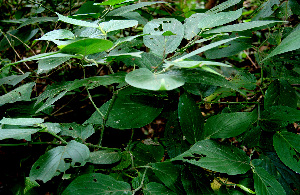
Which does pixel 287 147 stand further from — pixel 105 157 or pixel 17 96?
pixel 17 96

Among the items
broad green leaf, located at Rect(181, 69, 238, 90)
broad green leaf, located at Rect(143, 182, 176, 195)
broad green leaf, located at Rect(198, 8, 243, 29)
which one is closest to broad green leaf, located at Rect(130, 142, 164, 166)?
broad green leaf, located at Rect(143, 182, 176, 195)

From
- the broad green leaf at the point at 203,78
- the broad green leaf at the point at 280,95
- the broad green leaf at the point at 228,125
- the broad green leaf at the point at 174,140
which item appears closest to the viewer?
the broad green leaf at the point at 203,78

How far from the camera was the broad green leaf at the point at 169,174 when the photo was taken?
2.13ft

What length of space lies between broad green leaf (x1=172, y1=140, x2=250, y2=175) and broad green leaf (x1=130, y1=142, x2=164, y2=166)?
6.7 inches

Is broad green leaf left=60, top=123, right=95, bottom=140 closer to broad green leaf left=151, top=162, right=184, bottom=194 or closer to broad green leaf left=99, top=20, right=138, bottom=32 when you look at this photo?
broad green leaf left=151, top=162, right=184, bottom=194

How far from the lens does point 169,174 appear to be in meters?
0.66

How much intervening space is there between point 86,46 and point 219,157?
0.50m

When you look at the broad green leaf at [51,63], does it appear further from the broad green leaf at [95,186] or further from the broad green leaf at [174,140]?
the broad green leaf at [174,140]

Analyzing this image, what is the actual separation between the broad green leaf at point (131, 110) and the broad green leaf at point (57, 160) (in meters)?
0.15

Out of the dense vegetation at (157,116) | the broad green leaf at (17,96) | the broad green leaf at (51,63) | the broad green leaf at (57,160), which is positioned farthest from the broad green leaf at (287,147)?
the broad green leaf at (17,96)

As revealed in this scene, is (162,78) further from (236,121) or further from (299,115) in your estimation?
(299,115)


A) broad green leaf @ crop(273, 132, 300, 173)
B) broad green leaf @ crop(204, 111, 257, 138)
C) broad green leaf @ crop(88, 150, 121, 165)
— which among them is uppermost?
broad green leaf @ crop(204, 111, 257, 138)

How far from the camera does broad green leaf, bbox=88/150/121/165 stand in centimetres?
72

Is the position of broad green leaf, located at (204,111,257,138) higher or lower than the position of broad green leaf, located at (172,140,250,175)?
higher
